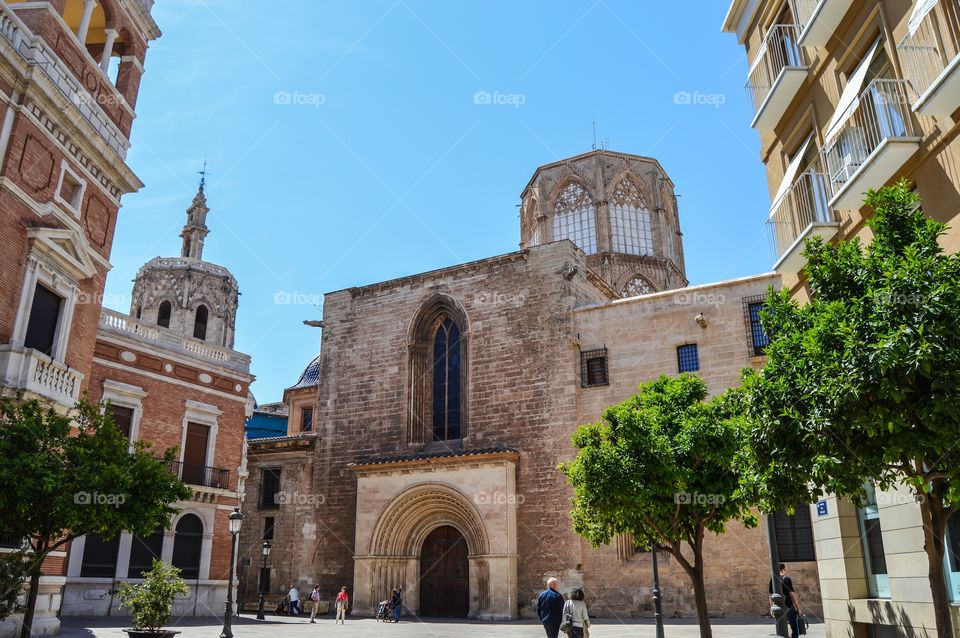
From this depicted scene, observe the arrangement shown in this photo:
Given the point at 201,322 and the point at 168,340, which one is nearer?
the point at 168,340

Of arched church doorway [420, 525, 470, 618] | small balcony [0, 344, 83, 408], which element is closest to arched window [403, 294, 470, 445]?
arched church doorway [420, 525, 470, 618]

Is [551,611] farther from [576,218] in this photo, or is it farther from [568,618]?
[576,218]

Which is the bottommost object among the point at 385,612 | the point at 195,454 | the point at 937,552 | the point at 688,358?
the point at 385,612

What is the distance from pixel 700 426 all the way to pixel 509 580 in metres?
11.3

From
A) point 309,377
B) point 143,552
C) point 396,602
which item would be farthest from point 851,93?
point 309,377

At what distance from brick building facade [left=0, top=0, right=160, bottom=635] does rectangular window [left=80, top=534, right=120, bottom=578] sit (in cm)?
469

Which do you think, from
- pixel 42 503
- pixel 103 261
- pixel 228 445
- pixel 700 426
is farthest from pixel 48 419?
pixel 228 445

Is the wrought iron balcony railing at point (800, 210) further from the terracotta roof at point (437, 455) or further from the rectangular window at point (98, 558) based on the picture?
the rectangular window at point (98, 558)

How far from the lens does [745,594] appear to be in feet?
64.6

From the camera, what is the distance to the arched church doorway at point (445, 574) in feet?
Result: 79.3

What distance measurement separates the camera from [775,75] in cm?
1339

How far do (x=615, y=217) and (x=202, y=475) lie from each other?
905 inches

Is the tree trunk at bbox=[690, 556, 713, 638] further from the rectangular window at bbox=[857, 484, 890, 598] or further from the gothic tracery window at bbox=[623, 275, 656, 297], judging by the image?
the gothic tracery window at bbox=[623, 275, 656, 297]

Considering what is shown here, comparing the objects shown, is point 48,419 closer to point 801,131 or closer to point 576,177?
point 801,131
